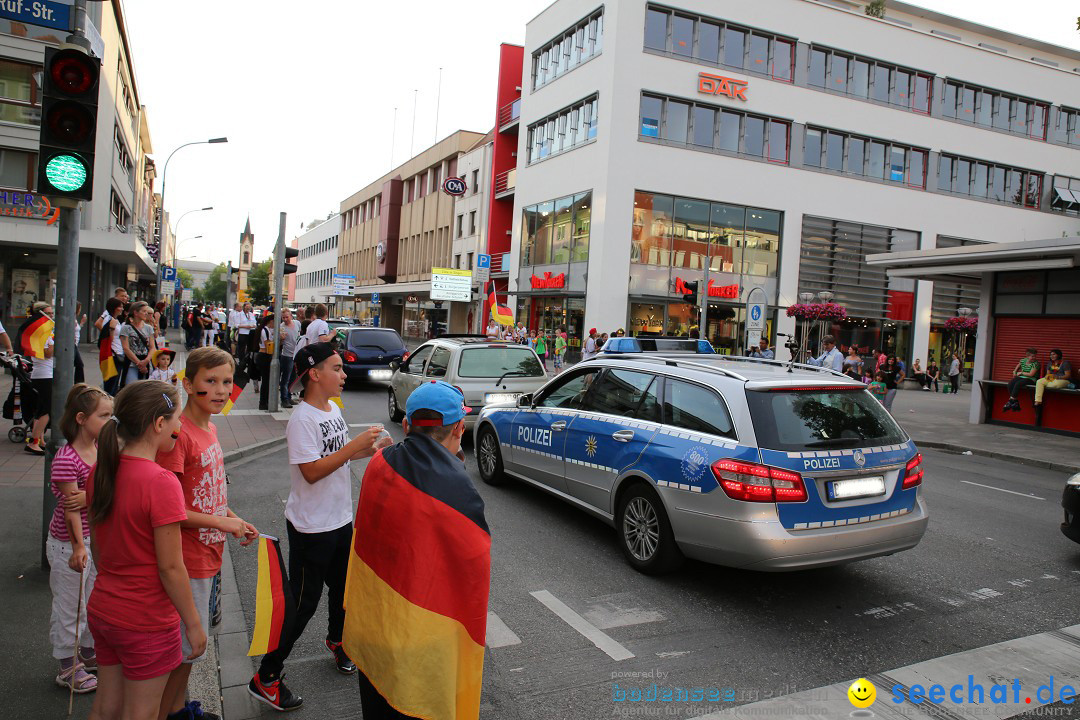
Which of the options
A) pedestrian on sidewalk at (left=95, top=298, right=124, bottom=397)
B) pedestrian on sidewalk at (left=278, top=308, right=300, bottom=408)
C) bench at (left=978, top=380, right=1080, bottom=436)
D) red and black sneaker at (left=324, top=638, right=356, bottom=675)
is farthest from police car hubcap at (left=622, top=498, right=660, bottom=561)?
bench at (left=978, top=380, right=1080, bottom=436)

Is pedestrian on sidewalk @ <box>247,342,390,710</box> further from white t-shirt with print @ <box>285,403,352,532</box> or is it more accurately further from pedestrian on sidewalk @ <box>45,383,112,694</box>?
pedestrian on sidewalk @ <box>45,383,112,694</box>

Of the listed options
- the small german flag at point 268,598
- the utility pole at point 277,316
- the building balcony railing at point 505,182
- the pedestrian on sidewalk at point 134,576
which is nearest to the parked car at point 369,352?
the utility pole at point 277,316

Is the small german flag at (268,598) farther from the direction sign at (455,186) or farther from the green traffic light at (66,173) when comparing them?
the direction sign at (455,186)

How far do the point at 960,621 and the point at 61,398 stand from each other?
20.0 feet

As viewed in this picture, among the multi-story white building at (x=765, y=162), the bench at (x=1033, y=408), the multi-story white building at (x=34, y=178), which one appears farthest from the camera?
the multi-story white building at (x=765, y=162)

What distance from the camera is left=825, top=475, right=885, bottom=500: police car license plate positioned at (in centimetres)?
475

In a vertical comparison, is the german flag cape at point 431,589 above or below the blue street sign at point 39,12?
below

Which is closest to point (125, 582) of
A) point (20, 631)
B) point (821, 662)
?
point (20, 631)

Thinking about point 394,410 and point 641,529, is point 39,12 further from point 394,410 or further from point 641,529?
point 394,410

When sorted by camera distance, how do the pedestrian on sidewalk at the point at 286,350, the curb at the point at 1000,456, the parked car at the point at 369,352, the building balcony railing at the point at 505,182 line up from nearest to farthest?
the curb at the point at 1000,456
the pedestrian on sidewalk at the point at 286,350
the parked car at the point at 369,352
the building balcony railing at the point at 505,182

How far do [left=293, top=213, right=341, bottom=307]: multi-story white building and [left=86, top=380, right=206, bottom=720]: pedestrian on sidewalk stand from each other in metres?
75.4

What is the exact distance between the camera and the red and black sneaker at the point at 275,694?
11.0ft

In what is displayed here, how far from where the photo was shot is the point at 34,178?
28141 mm

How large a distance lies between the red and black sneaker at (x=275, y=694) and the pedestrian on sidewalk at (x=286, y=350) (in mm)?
10919
